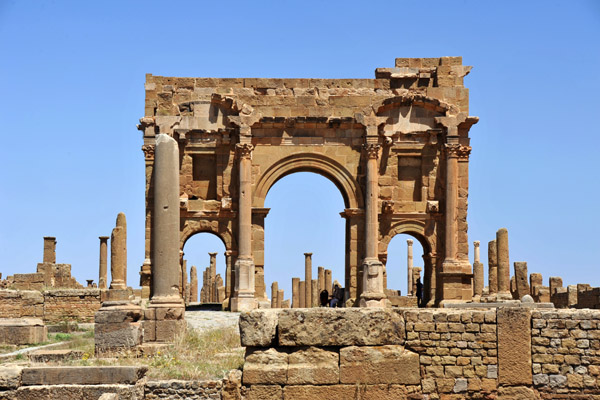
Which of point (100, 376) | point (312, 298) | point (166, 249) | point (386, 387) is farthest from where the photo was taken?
Answer: point (312, 298)

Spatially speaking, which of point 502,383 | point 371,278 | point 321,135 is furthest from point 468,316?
point 321,135

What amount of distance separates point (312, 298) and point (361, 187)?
60.1 ft

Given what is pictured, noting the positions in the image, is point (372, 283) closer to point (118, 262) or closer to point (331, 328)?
point (118, 262)

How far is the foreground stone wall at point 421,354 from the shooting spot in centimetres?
933

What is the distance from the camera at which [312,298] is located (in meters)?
43.0

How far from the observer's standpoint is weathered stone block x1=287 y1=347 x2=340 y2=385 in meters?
9.28

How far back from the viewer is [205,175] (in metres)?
26.1

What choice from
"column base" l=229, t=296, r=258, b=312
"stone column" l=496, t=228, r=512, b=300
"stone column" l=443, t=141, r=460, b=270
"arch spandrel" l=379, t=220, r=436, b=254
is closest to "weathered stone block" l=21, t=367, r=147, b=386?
"column base" l=229, t=296, r=258, b=312

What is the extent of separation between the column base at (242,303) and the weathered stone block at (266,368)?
48.4 ft

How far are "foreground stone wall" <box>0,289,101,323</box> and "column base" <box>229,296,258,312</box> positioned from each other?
154 inches

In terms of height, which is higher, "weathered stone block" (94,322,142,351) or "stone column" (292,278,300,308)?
"stone column" (292,278,300,308)

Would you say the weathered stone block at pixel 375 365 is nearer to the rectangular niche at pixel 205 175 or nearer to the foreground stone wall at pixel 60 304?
the foreground stone wall at pixel 60 304

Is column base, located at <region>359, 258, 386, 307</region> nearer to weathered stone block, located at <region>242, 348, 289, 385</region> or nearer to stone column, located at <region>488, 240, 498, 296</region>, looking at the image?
stone column, located at <region>488, 240, 498, 296</region>

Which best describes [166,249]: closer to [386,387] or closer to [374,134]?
[386,387]
